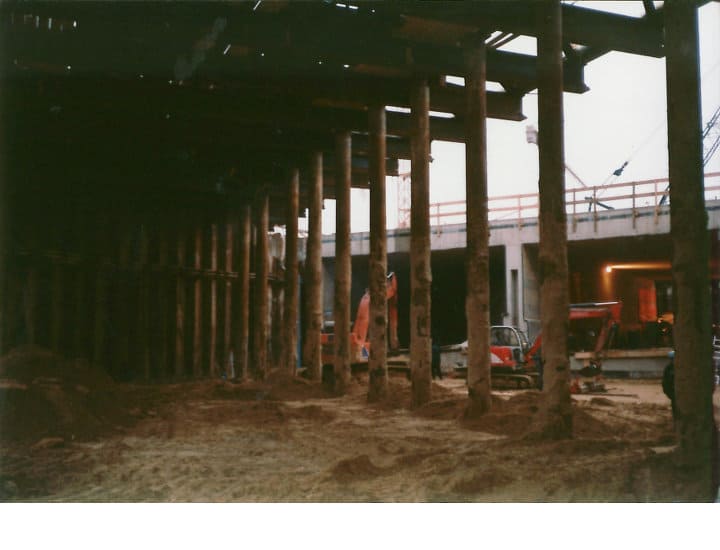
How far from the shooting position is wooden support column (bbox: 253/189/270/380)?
22.1 m

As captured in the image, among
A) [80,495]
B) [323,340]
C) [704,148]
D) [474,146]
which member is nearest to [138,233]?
[323,340]

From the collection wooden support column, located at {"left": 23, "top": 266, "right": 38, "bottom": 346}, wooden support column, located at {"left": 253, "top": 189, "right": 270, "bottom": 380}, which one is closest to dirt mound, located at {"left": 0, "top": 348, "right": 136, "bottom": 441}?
wooden support column, located at {"left": 23, "top": 266, "right": 38, "bottom": 346}

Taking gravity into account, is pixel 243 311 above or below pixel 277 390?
above

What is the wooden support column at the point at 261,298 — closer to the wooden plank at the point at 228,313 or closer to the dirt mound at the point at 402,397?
the wooden plank at the point at 228,313

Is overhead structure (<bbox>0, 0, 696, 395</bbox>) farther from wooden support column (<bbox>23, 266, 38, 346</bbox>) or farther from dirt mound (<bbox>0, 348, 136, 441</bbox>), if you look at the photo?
dirt mound (<bbox>0, 348, 136, 441</bbox>)

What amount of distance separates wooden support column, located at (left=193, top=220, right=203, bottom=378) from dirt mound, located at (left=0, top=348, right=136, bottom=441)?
27.6 ft

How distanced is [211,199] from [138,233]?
3.22m

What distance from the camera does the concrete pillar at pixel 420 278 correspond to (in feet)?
46.4

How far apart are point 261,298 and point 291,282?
140 cm

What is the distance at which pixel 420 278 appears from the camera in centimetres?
1429

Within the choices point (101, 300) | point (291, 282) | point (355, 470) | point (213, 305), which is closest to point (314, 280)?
point (291, 282)

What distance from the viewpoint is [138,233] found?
2030 centimetres

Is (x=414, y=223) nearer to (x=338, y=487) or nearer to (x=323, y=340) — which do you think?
(x=338, y=487)

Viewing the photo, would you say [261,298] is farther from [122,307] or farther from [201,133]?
[201,133]
